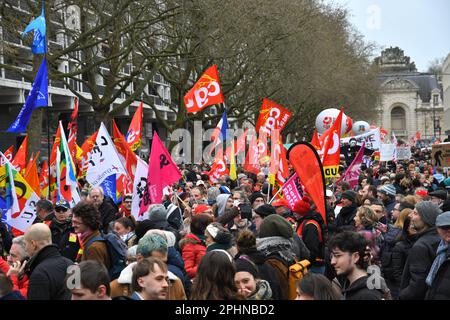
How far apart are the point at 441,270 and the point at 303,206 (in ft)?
9.80

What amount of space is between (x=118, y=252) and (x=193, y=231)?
942 mm

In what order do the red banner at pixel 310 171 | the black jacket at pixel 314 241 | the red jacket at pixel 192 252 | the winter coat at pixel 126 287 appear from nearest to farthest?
the winter coat at pixel 126 287 < the red jacket at pixel 192 252 < the black jacket at pixel 314 241 < the red banner at pixel 310 171

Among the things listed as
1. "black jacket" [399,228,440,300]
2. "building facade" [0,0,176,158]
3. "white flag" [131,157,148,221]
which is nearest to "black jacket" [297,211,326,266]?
"black jacket" [399,228,440,300]

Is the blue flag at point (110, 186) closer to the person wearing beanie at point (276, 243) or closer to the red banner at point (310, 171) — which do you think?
the red banner at point (310, 171)

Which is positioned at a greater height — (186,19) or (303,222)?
(186,19)

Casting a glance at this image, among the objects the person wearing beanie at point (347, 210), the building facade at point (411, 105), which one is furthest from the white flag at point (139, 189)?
the building facade at point (411, 105)

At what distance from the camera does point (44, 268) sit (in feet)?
17.3

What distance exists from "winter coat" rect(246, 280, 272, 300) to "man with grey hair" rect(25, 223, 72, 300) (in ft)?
4.39

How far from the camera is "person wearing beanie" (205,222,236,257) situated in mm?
6383

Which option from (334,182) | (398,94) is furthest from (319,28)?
(398,94)

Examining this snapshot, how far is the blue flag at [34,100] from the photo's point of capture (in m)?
12.3

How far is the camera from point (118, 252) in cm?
631

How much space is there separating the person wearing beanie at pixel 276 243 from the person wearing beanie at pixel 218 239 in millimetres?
365
